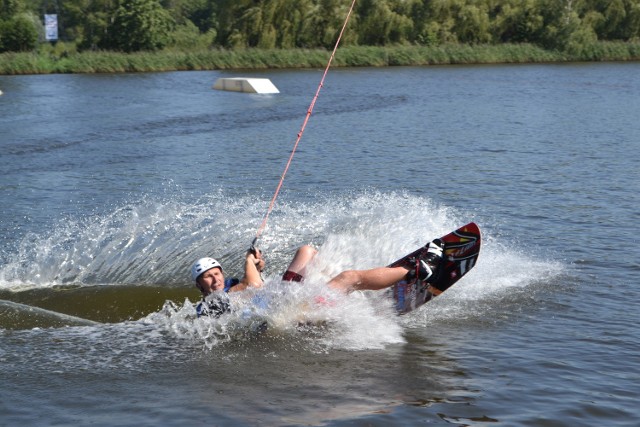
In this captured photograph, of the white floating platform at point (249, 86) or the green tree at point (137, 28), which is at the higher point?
the white floating platform at point (249, 86)

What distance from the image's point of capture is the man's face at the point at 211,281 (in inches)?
327

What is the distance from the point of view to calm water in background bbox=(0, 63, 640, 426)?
7.27 meters

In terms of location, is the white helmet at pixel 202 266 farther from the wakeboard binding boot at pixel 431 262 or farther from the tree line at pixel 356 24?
the tree line at pixel 356 24

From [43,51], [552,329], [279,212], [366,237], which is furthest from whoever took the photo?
[43,51]

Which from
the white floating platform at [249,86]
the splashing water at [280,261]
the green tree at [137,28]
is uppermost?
the splashing water at [280,261]

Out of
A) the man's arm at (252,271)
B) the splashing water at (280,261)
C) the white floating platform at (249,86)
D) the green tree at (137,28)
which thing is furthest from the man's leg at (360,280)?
the green tree at (137,28)

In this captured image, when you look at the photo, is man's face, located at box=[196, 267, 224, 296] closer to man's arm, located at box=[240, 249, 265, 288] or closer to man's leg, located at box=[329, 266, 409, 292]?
man's arm, located at box=[240, 249, 265, 288]

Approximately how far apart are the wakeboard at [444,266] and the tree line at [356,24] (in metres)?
50.4

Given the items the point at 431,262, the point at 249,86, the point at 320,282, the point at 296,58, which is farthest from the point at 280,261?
the point at 296,58

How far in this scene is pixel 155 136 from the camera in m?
24.5

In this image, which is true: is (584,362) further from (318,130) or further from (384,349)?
(318,130)

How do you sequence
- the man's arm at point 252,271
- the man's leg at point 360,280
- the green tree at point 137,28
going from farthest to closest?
the green tree at point 137,28
the man's leg at point 360,280
the man's arm at point 252,271

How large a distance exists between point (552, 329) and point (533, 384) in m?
1.52

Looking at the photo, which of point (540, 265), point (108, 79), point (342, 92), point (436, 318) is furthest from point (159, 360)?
point (108, 79)
